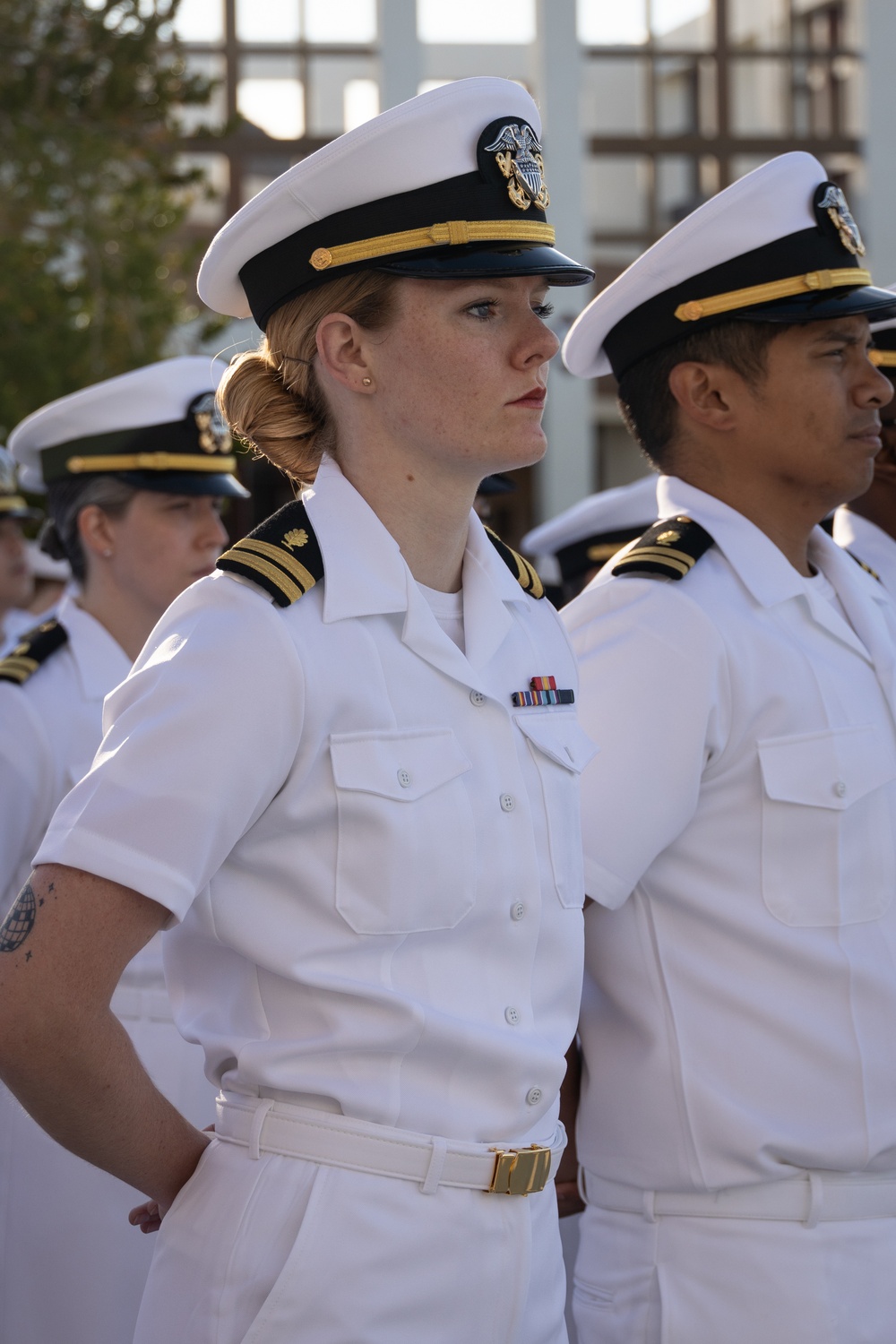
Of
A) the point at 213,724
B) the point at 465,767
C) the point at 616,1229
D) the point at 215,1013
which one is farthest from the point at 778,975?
the point at 213,724

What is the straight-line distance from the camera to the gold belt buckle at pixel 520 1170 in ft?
6.07

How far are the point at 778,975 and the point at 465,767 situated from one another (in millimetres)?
780

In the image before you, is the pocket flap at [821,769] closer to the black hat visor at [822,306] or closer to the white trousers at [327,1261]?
the black hat visor at [822,306]

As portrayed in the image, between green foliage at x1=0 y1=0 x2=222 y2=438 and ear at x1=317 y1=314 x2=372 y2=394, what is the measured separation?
801cm

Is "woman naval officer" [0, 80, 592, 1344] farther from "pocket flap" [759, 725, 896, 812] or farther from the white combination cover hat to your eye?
the white combination cover hat

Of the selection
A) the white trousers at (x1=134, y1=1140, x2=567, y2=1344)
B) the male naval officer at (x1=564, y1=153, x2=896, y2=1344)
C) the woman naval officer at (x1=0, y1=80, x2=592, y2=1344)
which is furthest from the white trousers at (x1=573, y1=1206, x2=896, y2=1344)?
the white trousers at (x1=134, y1=1140, x2=567, y2=1344)

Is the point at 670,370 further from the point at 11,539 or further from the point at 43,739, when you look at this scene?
the point at 11,539

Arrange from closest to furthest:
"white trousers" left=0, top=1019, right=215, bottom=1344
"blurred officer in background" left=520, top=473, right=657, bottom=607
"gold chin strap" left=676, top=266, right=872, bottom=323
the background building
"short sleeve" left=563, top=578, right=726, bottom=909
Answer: "short sleeve" left=563, top=578, right=726, bottom=909 < "gold chin strap" left=676, top=266, right=872, bottom=323 < "white trousers" left=0, top=1019, right=215, bottom=1344 < "blurred officer in background" left=520, top=473, right=657, bottom=607 < the background building

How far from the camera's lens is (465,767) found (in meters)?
1.90

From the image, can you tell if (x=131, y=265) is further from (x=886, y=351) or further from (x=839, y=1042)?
(x=839, y=1042)

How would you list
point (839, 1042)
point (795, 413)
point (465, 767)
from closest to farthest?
point (465, 767), point (839, 1042), point (795, 413)

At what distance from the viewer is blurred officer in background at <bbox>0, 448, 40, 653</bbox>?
19.3 feet

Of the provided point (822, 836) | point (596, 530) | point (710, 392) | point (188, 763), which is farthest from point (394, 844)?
point (596, 530)

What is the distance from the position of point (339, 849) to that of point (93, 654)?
1.85 metres
